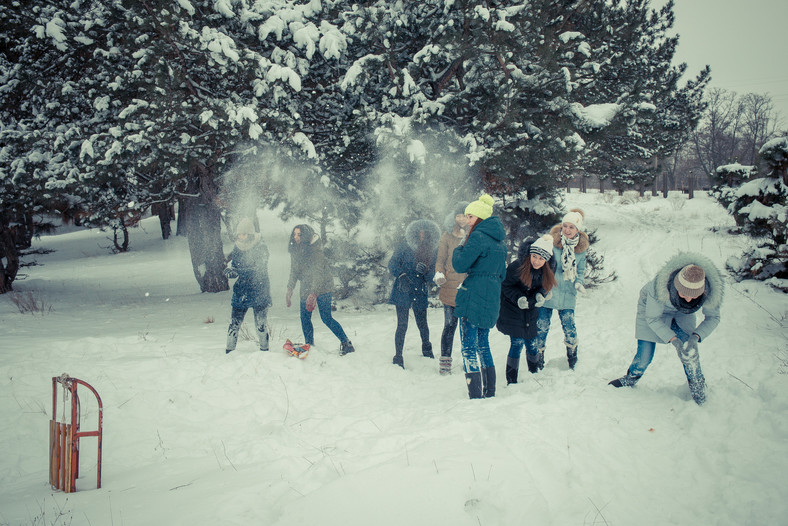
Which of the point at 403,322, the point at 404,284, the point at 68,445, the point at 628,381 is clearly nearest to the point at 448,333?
the point at 403,322

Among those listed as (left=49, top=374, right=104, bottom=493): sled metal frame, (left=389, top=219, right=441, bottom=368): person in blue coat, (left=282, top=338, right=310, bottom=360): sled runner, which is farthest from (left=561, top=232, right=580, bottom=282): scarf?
(left=49, top=374, right=104, bottom=493): sled metal frame

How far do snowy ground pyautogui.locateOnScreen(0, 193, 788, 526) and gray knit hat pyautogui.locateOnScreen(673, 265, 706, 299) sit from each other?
97 centimetres

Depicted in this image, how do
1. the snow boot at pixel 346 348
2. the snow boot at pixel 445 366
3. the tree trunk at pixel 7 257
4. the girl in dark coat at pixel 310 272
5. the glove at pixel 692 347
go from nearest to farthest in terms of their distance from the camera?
1. the glove at pixel 692 347
2. the snow boot at pixel 445 366
3. the girl in dark coat at pixel 310 272
4. the snow boot at pixel 346 348
5. the tree trunk at pixel 7 257

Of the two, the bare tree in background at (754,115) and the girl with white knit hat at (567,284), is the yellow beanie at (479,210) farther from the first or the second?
the bare tree in background at (754,115)

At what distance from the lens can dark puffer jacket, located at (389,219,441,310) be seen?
5.59 metres

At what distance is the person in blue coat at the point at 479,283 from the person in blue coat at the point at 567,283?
107 centimetres

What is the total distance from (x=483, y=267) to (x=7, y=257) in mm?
16106

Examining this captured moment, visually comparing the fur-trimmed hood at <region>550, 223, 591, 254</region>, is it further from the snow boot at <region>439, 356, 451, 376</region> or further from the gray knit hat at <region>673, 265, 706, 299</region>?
the snow boot at <region>439, 356, 451, 376</region>

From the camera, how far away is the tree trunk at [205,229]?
36.4 feet

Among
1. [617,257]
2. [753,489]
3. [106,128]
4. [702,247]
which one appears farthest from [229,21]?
[702,247]

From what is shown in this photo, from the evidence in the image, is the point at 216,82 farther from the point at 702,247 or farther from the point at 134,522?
the point at 702,247

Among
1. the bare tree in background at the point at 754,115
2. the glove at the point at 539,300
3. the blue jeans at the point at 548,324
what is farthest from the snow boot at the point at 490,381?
the bare tree in background at the point at 754,115

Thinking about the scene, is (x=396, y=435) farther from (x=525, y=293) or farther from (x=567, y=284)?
(x=567, y=284)

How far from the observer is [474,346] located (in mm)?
4254
